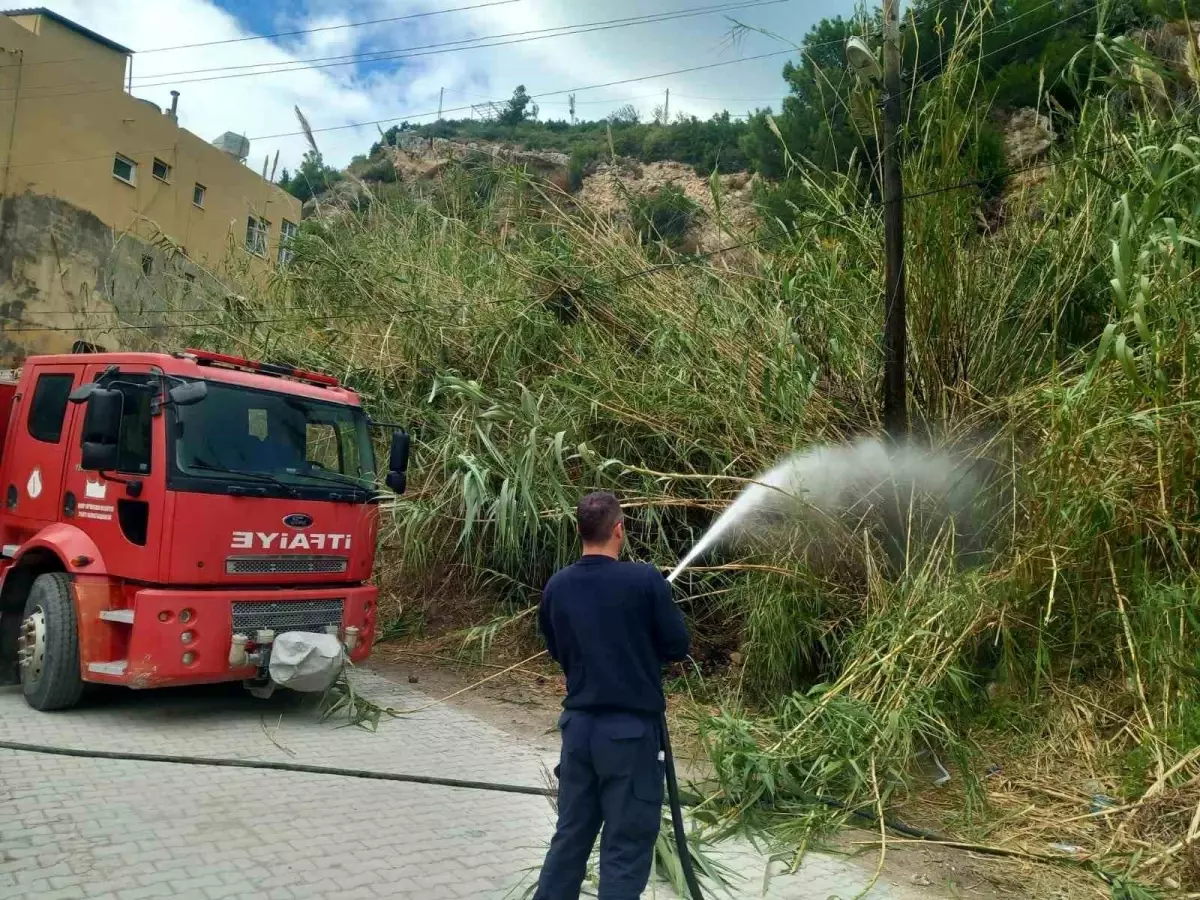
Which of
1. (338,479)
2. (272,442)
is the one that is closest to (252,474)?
(272,442)

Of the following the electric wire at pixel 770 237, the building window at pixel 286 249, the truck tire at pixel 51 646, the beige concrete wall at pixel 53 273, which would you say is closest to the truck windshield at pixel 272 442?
the truck tire at pixel 51 646

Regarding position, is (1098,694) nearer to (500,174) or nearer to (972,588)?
(972,588)

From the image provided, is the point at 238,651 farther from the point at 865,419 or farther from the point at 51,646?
the point at 865,419

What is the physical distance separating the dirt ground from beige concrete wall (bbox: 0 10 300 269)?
506 inches

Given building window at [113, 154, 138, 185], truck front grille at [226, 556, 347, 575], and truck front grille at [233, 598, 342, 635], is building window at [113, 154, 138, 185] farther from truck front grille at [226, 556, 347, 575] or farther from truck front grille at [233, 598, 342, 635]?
truck front grille at [233, 598, 342, 635]

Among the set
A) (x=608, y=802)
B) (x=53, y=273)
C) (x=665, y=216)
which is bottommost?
(x=608, y=802)

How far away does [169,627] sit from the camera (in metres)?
5.49

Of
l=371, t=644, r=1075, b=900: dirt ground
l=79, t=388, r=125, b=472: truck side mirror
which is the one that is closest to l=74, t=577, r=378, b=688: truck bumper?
l=79, t=388, r=125, b=472: truck side mirror

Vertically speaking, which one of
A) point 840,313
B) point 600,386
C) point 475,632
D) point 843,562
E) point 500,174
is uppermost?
point 500,174

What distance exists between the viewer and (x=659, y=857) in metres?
3.92

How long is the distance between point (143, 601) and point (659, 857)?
3.56m

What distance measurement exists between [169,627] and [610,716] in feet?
12.2

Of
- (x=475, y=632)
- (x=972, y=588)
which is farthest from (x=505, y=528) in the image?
(x=972, y=588)

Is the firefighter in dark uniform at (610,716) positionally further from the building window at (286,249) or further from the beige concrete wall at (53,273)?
the beige concrete wall at (53,273)
